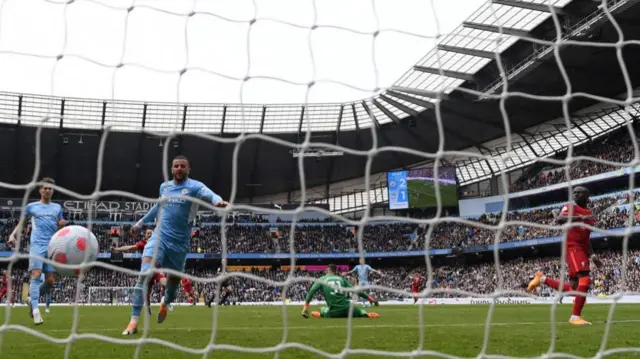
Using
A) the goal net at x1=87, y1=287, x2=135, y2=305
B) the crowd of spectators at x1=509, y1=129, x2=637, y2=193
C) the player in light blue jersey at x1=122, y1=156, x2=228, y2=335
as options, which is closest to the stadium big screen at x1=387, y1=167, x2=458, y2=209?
the crowd of spectators at x1=509, y1=129, x2=637, y2=193

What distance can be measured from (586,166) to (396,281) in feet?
47.2

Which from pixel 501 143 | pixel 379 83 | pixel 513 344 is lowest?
pixel 513 344

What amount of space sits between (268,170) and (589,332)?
126ft

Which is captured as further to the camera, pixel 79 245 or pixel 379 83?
pixel 79 245

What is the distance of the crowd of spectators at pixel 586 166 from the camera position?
36.0m

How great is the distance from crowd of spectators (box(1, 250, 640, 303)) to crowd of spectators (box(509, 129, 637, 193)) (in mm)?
5911

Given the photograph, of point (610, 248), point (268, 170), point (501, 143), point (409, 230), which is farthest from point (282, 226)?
point (610, 248)

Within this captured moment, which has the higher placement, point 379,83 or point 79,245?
point 379,83

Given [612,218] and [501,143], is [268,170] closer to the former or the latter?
[501,143]

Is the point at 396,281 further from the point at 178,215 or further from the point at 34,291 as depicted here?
the point at 178,215

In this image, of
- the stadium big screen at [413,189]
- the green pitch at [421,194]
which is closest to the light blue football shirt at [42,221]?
the stadium big screen at [413,189]

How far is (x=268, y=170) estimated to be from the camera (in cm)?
4400

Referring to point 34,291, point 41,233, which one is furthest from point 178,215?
point 34,291

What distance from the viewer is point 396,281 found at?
4009 cm
